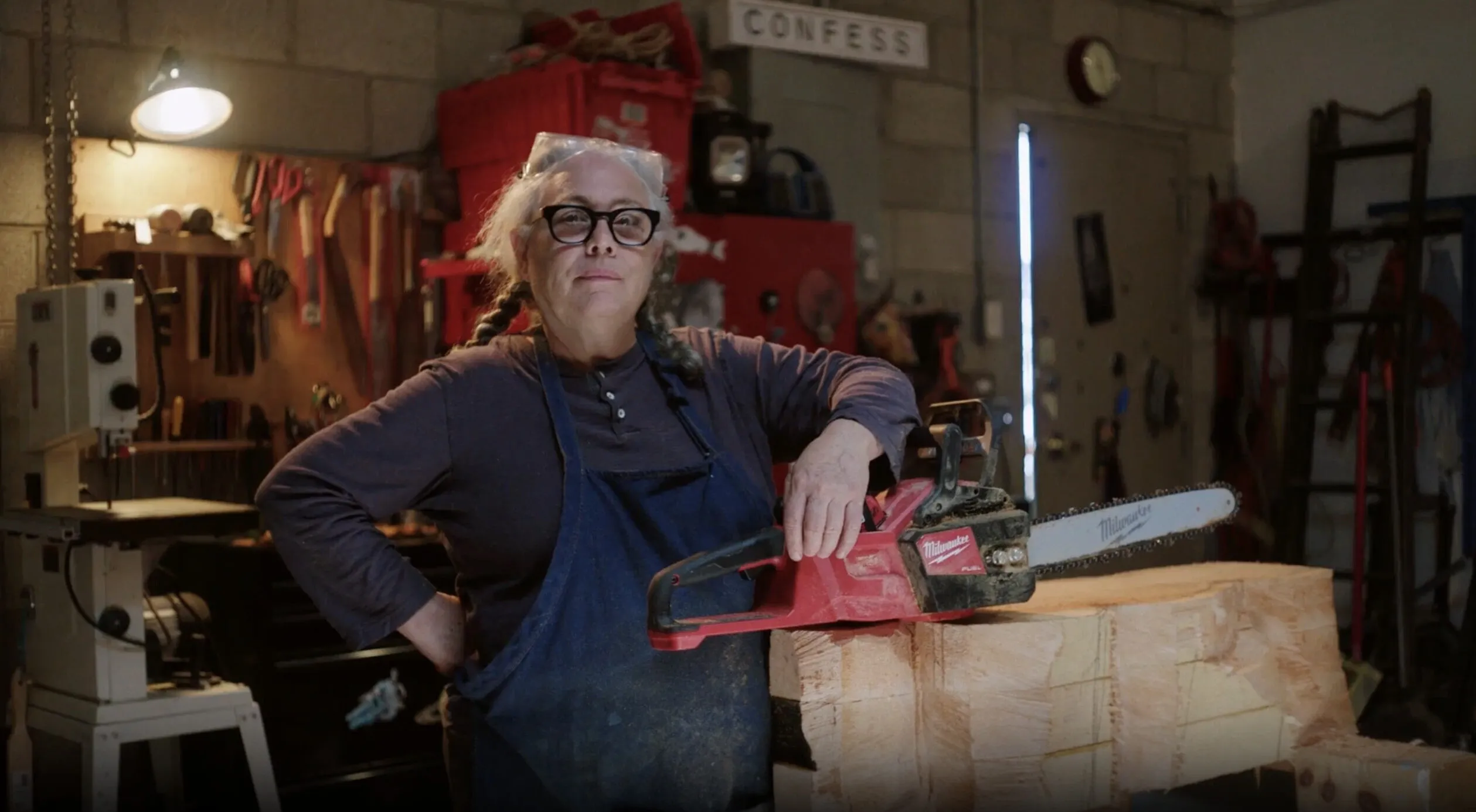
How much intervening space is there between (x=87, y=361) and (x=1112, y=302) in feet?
14.0

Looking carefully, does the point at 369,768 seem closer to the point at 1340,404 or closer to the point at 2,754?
the point at 2,754

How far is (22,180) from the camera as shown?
138 inches

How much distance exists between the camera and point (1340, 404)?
19.2 feet

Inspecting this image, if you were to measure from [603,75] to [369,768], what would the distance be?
5.83 ft

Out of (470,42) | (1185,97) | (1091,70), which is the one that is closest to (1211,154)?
(1185,97)

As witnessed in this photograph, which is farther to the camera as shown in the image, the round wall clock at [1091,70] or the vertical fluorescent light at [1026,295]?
the round wall clock at [1091,70]

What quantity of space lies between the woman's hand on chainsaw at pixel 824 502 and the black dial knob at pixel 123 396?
5.67 ft

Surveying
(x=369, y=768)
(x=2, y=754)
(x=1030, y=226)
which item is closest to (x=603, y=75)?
(x=369, y=768)

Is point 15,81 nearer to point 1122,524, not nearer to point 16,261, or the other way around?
point 16,261

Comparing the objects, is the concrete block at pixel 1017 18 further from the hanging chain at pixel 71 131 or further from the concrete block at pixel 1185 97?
the hanging chain at pixel 71 131

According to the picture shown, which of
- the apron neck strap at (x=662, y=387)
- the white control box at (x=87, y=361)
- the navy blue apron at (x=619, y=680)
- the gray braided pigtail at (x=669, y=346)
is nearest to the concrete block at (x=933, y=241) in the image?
the white control box at (x=87, y=361)

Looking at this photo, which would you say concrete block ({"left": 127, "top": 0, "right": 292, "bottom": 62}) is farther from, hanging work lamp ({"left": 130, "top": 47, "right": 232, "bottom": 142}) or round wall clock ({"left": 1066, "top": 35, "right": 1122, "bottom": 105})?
round wall clock ({"left": 1066, "top": 35, "right": 1122, "bottom": 105})

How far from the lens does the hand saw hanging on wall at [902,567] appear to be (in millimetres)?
1769

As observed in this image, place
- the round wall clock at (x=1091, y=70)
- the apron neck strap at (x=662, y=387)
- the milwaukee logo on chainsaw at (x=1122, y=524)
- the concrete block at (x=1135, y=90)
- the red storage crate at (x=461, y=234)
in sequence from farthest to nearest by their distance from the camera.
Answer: the concrete block at (x=1135, y=90), the round wall clock at (x=1091, y=70), the red storage crate at (x=461, y=234), the milwaukee logo on chainsaw at (x=1122, y=524), the apron neck strap at (x=662, y=387)
